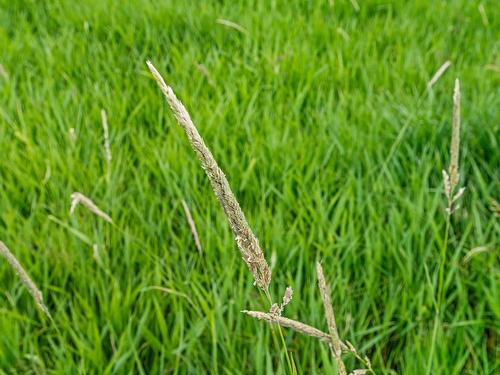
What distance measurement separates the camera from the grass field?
1281mm

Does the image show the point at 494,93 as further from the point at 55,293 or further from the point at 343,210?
the point at 55,293

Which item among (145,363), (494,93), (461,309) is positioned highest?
(494,93)

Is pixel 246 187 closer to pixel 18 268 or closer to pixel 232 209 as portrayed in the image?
pixel 18 268

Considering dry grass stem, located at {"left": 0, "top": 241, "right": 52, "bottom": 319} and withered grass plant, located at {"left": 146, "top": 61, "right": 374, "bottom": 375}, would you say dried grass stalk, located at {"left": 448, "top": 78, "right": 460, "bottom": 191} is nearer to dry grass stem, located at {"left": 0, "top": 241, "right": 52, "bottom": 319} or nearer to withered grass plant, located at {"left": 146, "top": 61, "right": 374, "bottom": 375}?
withered grass plant, located at {"left": 146, "top": 61, "right": 374, "bottom": 375}

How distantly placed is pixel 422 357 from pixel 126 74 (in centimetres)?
175

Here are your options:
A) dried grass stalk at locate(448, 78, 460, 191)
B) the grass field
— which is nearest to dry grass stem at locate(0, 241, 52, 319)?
the grass field

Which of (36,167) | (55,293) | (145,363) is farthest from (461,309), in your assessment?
(36,167)

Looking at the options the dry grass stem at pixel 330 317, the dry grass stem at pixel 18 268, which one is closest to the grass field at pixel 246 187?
the dry grass stem at pixel 18 268

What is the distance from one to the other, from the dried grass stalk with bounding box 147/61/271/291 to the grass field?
48 centimetres

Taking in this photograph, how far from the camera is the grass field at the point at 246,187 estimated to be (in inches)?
50.4

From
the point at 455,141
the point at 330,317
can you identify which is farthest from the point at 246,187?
the point at 330,317

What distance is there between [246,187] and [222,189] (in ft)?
3.85

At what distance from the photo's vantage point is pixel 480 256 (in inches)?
57.1

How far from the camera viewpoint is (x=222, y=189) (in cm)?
56
